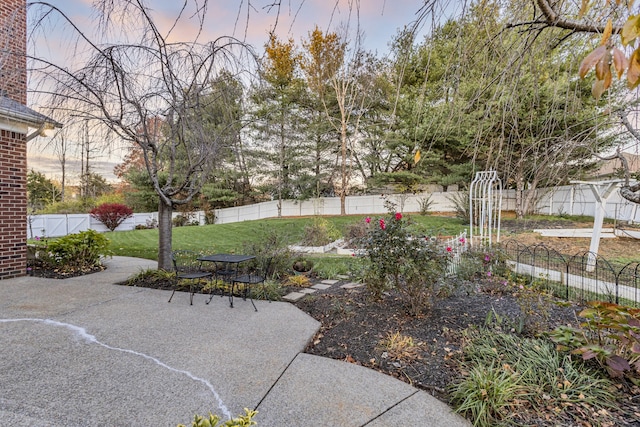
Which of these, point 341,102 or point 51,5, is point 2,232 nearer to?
point 51,5

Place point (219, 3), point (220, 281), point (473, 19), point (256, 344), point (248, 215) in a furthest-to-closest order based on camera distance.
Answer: point (248, 215)
point (220, 281)
point (256, 344)
point (473, 19)
point (219, 3)

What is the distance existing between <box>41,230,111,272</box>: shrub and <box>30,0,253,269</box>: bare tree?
1787mm

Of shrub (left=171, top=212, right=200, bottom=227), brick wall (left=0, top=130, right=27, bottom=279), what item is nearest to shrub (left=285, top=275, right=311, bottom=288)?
brick wall (left=0, top=130, right=27, bottom=279)

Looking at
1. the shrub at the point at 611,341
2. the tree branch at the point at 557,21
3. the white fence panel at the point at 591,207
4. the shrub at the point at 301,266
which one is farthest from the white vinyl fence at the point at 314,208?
the tree branch at the point at 557,21

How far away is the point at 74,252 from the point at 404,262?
6.45 meters

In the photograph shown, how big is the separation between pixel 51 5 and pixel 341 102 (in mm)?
13713

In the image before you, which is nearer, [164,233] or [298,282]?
[298,282]

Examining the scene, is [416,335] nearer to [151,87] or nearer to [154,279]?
[154,279]

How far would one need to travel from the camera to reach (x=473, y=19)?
6.33 ft

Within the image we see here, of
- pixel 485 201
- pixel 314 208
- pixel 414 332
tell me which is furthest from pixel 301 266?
pixel 314 208

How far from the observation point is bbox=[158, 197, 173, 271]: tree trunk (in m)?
5.67

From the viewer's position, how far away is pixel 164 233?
18.7 ft

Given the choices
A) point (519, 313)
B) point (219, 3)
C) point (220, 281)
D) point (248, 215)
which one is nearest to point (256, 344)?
point (220, 281)

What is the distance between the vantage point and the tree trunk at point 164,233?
567 centimetres
